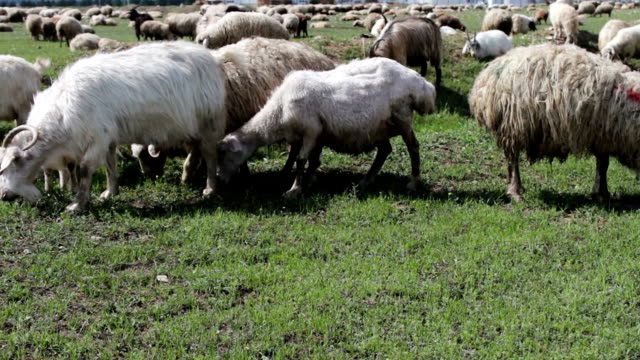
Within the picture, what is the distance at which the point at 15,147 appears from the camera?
24.3 ft

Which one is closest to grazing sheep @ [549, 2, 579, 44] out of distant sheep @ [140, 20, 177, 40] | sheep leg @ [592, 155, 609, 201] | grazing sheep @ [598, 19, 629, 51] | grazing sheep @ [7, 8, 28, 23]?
grazing sheep @ [598, 19, 629, 51]

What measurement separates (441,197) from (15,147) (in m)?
4.71

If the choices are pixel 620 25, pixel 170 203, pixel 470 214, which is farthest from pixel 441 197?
pixel 620 25

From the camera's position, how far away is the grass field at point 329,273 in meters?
4.90

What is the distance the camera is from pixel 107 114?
A: 7.43m

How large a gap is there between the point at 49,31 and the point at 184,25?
8.04 m

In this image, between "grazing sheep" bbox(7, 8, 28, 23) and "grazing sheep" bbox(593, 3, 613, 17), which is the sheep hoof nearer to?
"grazing sheep" bbox(593, 3, 613, 17)

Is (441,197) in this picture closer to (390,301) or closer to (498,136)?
(498,136)

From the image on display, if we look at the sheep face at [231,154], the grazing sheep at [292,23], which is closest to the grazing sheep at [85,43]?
the grazing sheep at [292,23]

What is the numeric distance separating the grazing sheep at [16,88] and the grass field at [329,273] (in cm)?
243

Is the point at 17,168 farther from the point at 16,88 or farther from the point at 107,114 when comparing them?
the point at 16,88

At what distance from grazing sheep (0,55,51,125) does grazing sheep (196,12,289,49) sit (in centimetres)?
513

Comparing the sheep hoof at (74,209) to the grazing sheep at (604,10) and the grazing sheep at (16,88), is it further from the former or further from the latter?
the grazing sheep at (604,10)

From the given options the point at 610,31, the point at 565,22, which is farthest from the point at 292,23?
the point at 610,31
